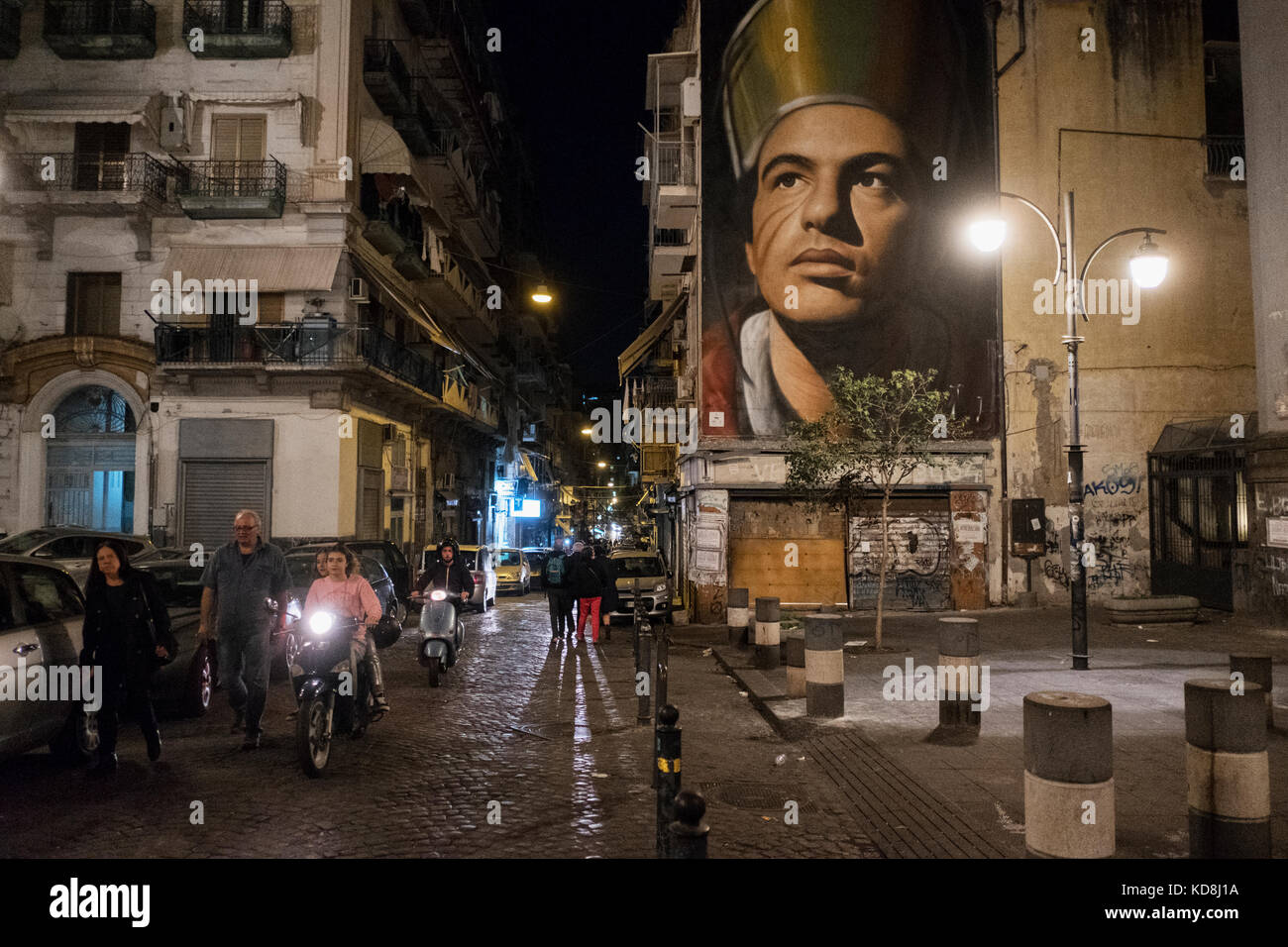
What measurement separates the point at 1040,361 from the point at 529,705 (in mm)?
15859

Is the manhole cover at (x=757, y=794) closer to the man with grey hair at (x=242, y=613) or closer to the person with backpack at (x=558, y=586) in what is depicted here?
the man with grey hair at (x=242, y=613)

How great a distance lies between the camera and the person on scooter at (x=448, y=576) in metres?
11.1

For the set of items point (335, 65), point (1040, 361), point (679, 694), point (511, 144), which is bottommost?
point (679, 694)

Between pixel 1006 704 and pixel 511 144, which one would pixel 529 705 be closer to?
pixel 1006 704

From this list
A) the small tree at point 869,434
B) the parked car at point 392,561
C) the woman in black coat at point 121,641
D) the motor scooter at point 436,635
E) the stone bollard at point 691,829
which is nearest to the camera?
the stone bollard at point 691,829

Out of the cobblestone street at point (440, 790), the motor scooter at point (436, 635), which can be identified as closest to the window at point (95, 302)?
the motor scooter at point (436, 635)

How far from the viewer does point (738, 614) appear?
536 inches

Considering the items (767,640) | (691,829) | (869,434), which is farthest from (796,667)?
(691,829)

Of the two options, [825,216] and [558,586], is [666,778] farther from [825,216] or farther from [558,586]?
[825,216]

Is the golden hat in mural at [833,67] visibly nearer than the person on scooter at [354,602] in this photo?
No

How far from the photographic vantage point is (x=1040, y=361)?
19.7 metres

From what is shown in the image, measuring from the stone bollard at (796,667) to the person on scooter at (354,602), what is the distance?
458 centimetres

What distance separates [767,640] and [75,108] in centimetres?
2320
